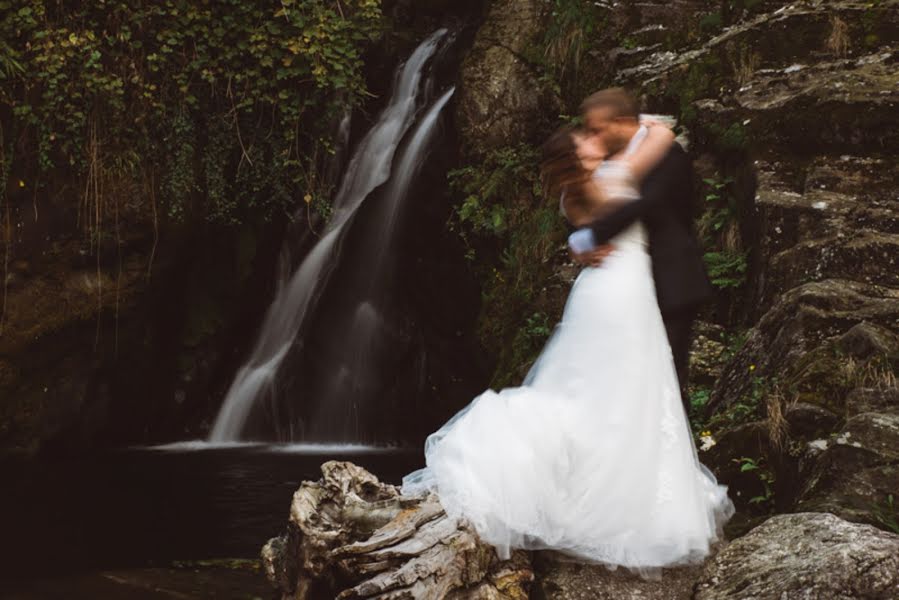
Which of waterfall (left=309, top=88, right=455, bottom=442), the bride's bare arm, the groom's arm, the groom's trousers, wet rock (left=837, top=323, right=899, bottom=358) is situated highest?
the bride's bare arm

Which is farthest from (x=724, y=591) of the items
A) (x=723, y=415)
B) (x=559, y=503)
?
(x=723, y=415)

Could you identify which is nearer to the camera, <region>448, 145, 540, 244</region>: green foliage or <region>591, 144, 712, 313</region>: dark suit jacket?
<region>591, 144, 712, 313</region>: dark suit jacket

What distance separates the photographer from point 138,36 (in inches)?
394

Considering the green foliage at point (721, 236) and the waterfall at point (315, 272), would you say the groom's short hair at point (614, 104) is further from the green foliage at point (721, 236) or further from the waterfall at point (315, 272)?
the waterfall at point (315, 272)

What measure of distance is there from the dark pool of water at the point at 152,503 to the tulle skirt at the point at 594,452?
3.49m

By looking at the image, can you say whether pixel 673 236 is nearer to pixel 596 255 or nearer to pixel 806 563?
pixel 596 255

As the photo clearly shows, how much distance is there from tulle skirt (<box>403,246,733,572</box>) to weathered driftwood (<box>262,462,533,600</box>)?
99 millimetres

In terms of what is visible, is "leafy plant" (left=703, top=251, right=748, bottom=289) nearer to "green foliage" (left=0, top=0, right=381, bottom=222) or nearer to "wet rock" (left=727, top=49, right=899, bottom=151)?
"wet rock" (left=727, top=49, right=899, bottom=151)

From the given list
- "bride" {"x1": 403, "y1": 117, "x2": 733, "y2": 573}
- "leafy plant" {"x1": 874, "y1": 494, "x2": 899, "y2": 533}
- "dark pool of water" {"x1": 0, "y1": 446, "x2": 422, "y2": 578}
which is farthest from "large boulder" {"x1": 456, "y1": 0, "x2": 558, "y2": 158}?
"leafy plant" {"x1": 874, "y1": 494, "x2": 899, "y2": 533}

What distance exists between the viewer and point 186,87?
10.1 m

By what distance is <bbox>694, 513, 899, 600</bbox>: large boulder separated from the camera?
312cm

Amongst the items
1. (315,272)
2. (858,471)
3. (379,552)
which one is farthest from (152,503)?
(858,471)

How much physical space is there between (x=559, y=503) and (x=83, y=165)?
8003 mm

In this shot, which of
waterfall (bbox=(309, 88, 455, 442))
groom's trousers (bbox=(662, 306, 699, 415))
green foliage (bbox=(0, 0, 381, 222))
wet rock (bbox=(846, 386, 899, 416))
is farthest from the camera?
waterfall (bbox=(309, 88, 455, 442))
